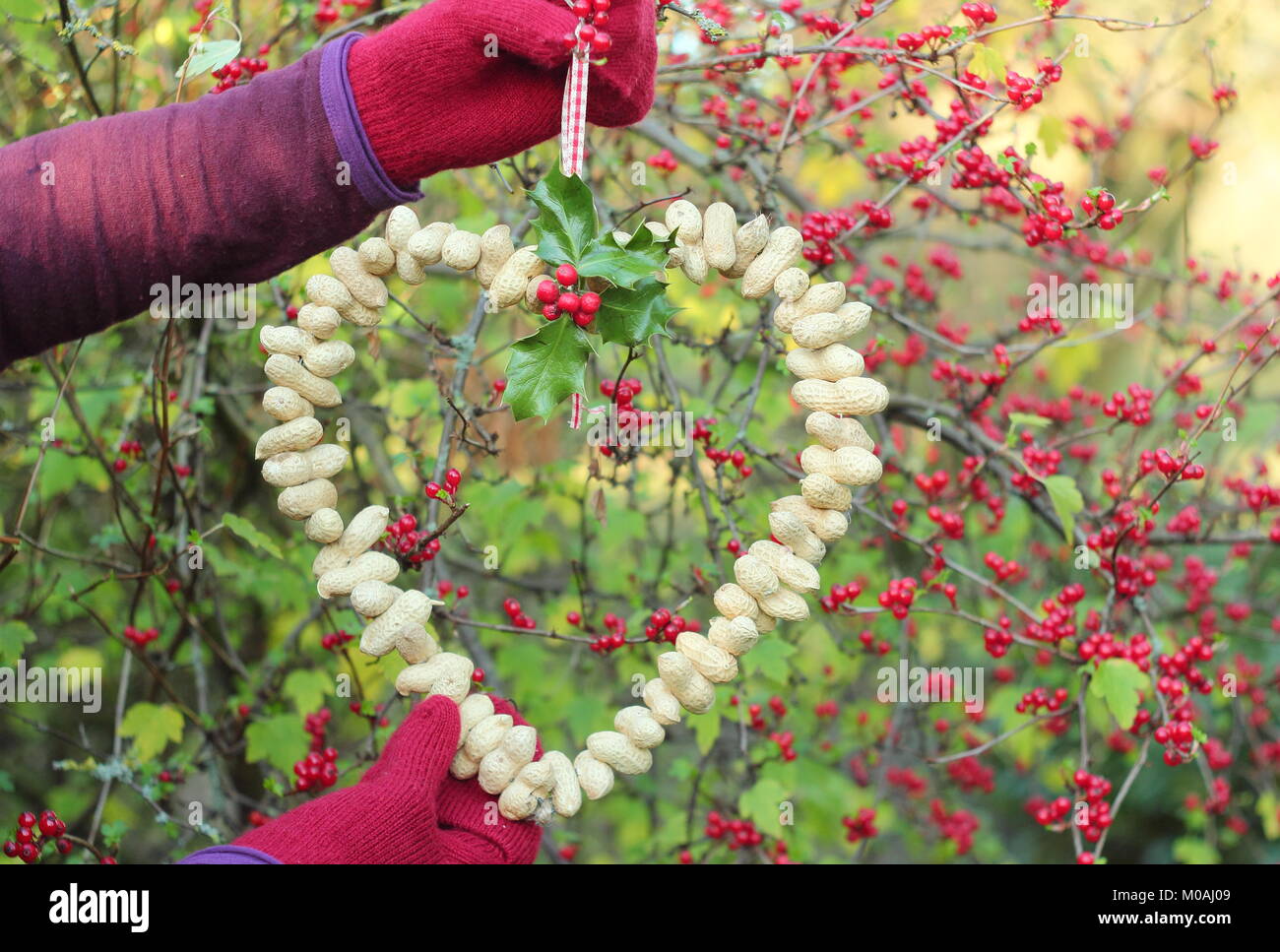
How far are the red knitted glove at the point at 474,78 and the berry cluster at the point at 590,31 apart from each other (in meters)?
0.01

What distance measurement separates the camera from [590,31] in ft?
3.85

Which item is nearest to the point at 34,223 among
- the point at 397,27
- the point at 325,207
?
the point at 325,207

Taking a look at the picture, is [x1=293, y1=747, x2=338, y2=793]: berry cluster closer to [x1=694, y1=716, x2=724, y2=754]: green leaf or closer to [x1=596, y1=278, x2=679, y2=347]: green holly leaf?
[x1=694, y1=716, x2=724, y2=754]: green leaf

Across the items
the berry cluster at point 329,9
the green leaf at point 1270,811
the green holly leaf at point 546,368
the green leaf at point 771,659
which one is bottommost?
the green leaf at point 1270,811

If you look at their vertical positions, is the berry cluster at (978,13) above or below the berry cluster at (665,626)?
above

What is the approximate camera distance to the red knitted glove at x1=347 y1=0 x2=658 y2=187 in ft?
3.92

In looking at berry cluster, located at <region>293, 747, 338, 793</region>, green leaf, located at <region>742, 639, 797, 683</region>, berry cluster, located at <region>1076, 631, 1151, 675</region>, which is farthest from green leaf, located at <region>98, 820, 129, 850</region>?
berry cluster, located at <region>1076, 631, 1151, 675</region>

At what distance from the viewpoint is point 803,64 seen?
2270 millimetres

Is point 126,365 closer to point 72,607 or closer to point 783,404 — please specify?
point 72,607

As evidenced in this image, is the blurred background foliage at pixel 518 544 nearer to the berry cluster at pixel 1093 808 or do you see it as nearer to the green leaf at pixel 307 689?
the green leaf at pixel 307 689

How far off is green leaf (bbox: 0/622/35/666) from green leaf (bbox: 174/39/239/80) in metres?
1.05

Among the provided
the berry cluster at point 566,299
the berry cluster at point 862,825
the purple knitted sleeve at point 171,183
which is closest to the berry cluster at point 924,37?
the berry cluster at point 566,299

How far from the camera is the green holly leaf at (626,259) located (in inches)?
46.7
